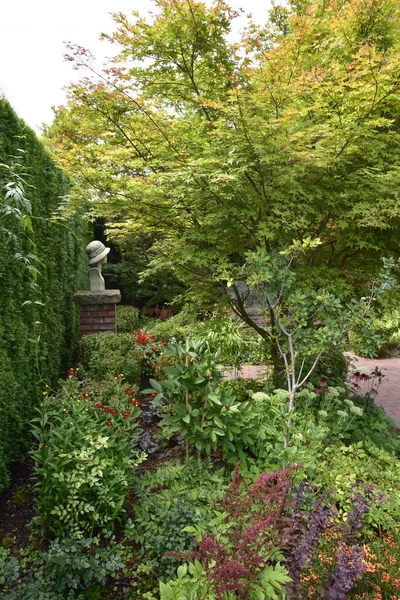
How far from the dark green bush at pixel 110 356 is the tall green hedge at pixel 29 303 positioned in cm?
32

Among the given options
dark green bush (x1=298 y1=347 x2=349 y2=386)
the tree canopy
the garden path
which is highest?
the tree canopy

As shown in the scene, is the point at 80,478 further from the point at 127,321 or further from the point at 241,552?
the point at 127,321

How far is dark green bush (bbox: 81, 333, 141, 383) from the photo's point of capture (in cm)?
453

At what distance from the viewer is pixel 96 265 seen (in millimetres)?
6703

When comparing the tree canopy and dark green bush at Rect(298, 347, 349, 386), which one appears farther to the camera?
dark green bush at Rect(298, 347, 349, 386)

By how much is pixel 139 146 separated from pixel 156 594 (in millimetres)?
3195

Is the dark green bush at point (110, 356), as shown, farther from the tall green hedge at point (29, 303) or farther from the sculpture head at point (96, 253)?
the sculpture head at point (96, 253)

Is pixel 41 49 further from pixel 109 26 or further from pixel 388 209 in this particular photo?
pixel 388 209

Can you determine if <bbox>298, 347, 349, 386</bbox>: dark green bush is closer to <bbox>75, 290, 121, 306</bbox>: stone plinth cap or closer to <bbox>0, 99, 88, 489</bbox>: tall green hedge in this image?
<bbox>0, 99, 88, 489</bbox>: tall green hedge

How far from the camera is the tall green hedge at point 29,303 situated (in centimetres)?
300

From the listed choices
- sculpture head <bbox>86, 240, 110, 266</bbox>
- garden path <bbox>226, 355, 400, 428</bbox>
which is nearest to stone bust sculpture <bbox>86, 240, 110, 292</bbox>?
sculpture head <bbox>86, 240, 110, 266</bbox>

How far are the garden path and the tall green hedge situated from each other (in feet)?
6.64

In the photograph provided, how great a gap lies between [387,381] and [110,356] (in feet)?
14.8

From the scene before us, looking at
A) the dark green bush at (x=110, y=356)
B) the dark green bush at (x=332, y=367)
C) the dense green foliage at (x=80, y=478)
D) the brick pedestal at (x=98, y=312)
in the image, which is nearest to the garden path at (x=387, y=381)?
the dark green bush at (x=332, y=367)
